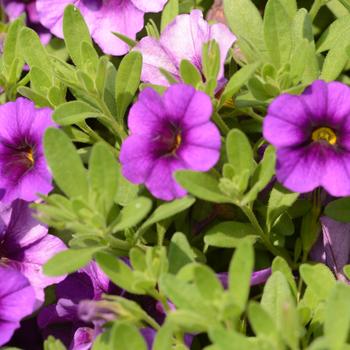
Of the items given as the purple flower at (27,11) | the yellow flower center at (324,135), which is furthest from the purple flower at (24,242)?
the purple flower at (27,11)

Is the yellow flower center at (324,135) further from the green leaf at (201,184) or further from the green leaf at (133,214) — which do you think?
the green leaf at (133,214)

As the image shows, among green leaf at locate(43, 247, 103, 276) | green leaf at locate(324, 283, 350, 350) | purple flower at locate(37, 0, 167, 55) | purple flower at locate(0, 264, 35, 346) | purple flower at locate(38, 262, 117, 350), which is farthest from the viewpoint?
purple flower at locate(37, 0, 167, 55)

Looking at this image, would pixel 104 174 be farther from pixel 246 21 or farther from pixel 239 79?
pixel 246 21

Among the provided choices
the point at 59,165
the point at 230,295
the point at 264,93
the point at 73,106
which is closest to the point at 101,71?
the point at 73,106

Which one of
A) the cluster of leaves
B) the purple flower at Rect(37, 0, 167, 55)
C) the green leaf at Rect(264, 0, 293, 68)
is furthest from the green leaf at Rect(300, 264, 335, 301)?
the purple flower at Rect(37, 0, 167, 55)

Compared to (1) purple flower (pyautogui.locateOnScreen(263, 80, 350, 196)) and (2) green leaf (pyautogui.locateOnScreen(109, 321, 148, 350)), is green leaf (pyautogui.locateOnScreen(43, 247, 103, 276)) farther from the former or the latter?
(1) purple flower (pyautogui.locateOnScreen(263, 80, 350, 196))
